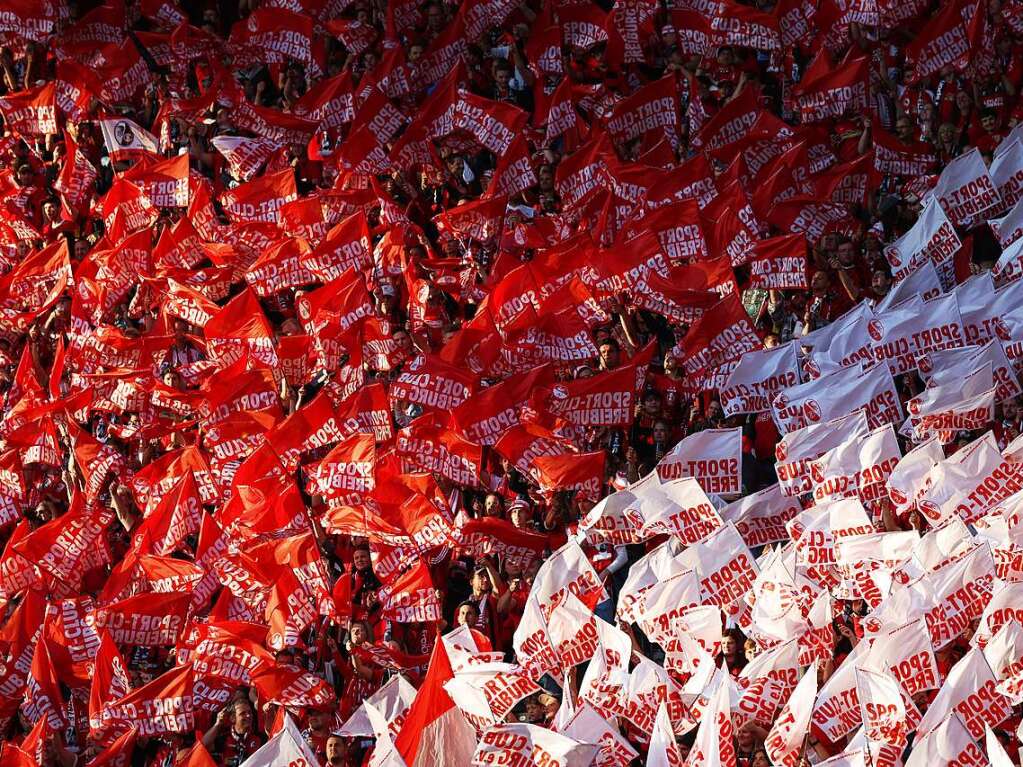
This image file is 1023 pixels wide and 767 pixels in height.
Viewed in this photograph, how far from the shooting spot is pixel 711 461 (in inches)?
415

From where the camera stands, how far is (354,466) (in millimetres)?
11492

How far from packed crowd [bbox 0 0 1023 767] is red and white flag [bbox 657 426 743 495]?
0.02m

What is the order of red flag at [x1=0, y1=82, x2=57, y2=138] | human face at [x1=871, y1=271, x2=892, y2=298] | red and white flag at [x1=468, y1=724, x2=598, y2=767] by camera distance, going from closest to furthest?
red and white flag at [x1=468, y1=724, x2=598, y2=767] → human face at [x1=871, y1=271, x2=892, y2=298] → red flag at [x1=0, y1=82, x2=57, y2=138]

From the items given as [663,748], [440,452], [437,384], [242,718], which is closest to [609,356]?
[437,384]

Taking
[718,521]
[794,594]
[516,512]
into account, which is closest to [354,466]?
[516,512]

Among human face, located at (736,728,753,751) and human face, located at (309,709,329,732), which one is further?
human face, located at (309,709,329,732)

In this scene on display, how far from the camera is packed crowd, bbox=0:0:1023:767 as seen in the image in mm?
9297

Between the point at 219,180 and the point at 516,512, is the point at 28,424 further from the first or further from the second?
the point at 516,512

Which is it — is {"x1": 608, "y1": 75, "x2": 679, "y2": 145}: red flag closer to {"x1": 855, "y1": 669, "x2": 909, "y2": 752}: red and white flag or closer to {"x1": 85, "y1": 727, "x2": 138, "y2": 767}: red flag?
{"x1": 85, "y1": 727, "x2": 138, "y2": 767}: red flag

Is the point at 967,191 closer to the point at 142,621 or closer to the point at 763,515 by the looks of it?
the point at 763,515

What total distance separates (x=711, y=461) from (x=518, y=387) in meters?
1.51

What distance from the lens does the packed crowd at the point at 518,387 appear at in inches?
366

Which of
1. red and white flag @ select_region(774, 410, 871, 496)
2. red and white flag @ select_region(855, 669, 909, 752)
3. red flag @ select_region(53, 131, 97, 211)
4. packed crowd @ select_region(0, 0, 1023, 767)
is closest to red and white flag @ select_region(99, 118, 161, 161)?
packed crowd @ select_region(0, 0, 1023, 767)

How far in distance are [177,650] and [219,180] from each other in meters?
4.48
